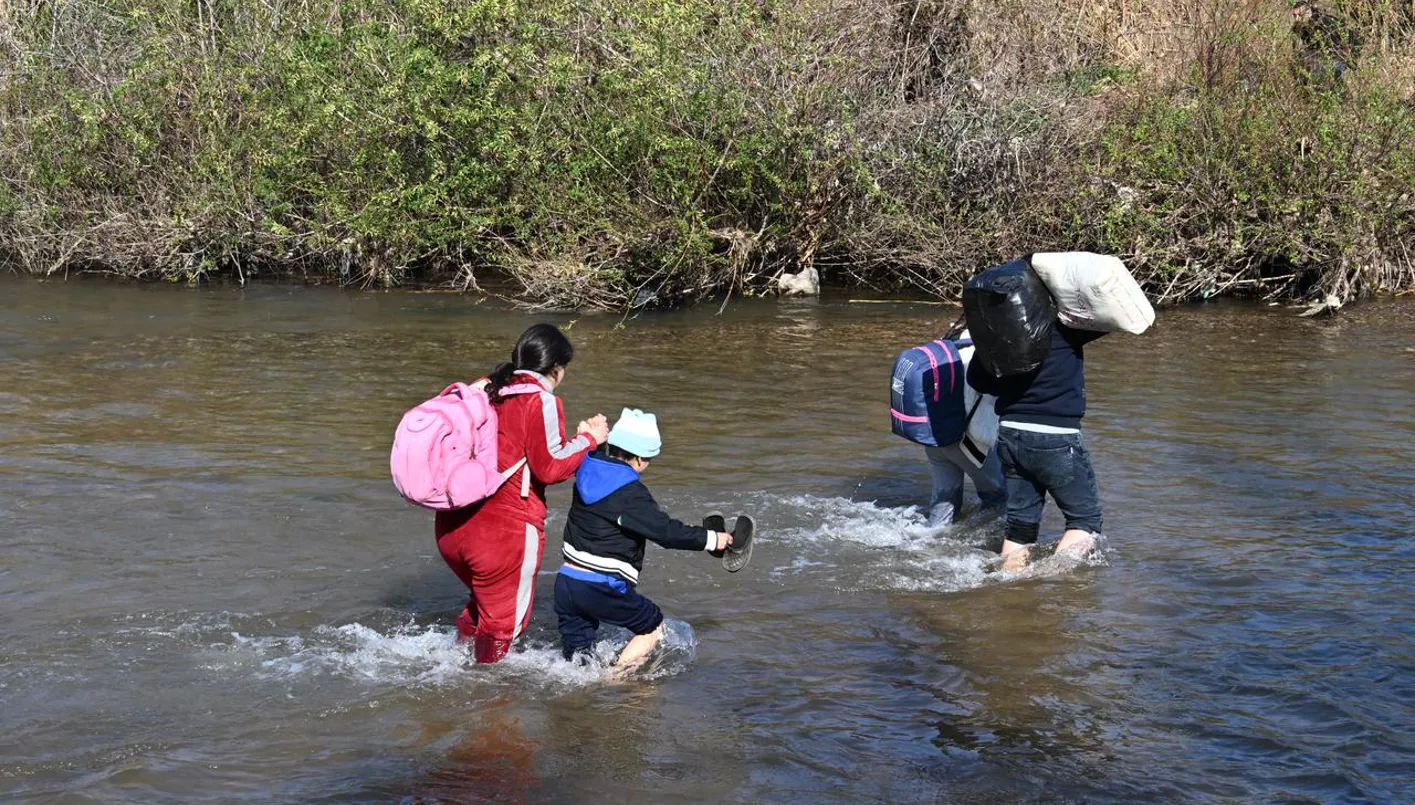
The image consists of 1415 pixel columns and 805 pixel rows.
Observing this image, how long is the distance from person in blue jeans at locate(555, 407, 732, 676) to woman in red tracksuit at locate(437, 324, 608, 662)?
0.11m

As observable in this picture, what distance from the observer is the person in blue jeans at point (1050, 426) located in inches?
276

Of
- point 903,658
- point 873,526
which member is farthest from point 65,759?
point 873,526

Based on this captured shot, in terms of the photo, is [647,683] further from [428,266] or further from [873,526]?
[428,266]

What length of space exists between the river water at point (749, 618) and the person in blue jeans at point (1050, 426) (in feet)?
1.77

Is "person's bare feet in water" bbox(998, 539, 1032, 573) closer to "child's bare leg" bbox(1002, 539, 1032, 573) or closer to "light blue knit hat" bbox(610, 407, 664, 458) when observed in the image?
"child's bare leg" bbox(1002, 539, 1032, 573)

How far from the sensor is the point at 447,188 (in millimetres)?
17844

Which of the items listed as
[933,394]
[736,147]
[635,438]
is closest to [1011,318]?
[933,394]

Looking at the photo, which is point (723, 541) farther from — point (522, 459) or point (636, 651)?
point (522, 459)

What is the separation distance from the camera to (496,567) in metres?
5.92

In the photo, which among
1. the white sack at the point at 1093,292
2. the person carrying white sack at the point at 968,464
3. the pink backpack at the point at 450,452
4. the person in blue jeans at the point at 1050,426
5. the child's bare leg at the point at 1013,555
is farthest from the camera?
the person carrying white sack at the point at 968,464

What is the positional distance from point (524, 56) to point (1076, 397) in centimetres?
1137

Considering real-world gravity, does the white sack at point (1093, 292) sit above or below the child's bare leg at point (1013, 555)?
above

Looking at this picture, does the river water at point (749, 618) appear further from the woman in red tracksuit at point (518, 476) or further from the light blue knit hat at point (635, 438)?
the light blue knit hat at point (635, 438)

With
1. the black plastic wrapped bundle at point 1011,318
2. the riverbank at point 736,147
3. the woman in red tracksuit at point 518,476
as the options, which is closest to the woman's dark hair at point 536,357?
the woman in red tracksuit at point 518,476
